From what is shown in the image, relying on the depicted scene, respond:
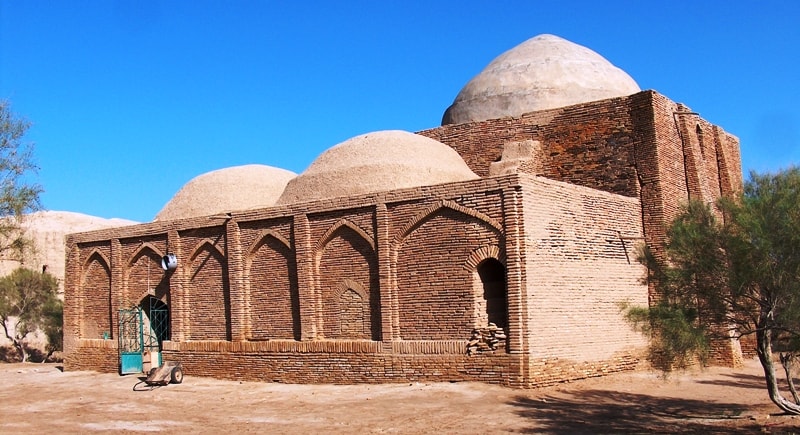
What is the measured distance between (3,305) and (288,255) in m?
14.9

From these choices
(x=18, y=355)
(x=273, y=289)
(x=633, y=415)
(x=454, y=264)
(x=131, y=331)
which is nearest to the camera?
(x=633, y=415)

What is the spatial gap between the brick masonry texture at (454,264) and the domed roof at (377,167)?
0.88 meters

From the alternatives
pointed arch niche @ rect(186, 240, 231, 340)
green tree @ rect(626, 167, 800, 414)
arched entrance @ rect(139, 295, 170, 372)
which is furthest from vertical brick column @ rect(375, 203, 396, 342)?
arched entrance @ rect(139, 295, 170, 372)

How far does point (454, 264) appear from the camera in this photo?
13891mm

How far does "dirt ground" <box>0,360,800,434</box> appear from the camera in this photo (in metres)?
10.5

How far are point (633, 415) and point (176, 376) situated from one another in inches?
368

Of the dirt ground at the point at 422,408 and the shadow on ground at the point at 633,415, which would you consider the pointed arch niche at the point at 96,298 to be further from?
the shadow on ground at the point at 633,415

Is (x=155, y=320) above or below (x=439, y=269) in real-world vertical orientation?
below

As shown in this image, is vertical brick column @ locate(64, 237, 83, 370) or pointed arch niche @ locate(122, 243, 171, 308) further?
vertical brick column @ locate(64, 237, 83, 370)

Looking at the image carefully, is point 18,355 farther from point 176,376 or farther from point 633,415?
point 633,415

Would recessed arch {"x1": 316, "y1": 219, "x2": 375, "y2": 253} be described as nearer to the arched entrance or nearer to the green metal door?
the arched entrance

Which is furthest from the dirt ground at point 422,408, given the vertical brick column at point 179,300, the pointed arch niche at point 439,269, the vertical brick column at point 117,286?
the vertical brick column at point 117,286

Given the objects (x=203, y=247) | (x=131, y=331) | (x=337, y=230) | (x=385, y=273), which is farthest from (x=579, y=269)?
(x=131, y=331)

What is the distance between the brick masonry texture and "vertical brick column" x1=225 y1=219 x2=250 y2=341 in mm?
30
